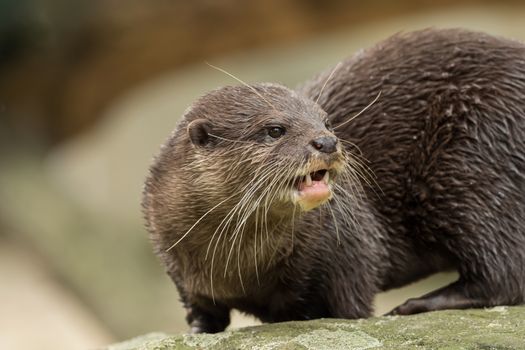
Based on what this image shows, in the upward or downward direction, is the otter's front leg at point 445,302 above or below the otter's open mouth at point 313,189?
below

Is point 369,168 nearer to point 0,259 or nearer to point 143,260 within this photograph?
point 143,260

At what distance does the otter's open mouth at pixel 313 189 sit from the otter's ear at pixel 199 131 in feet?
1.47

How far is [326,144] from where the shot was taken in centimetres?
347

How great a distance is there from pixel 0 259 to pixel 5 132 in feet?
5.21

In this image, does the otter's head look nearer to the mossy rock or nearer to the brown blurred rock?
the mossy rock

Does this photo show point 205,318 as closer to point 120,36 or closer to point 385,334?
point 385,334

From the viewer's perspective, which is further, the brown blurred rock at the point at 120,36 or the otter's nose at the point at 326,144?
the brown blurred rock at the point at 120,36

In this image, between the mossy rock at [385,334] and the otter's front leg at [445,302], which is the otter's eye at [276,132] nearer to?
the mossy rock at [385,334]

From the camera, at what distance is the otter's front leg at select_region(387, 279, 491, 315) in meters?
4.12

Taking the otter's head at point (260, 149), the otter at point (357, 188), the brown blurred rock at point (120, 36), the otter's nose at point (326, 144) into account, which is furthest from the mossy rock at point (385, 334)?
the brown blurred rock at point (120, 36)

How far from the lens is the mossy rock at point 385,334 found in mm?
3451

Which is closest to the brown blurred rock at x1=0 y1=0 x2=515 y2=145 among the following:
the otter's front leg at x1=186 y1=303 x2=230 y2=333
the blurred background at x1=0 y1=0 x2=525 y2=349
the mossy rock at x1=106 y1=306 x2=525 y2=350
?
the blurred background at x1=0 y1=0 x2=525 y2=349

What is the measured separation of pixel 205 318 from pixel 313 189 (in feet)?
3.27

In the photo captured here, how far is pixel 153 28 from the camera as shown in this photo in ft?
25.7
